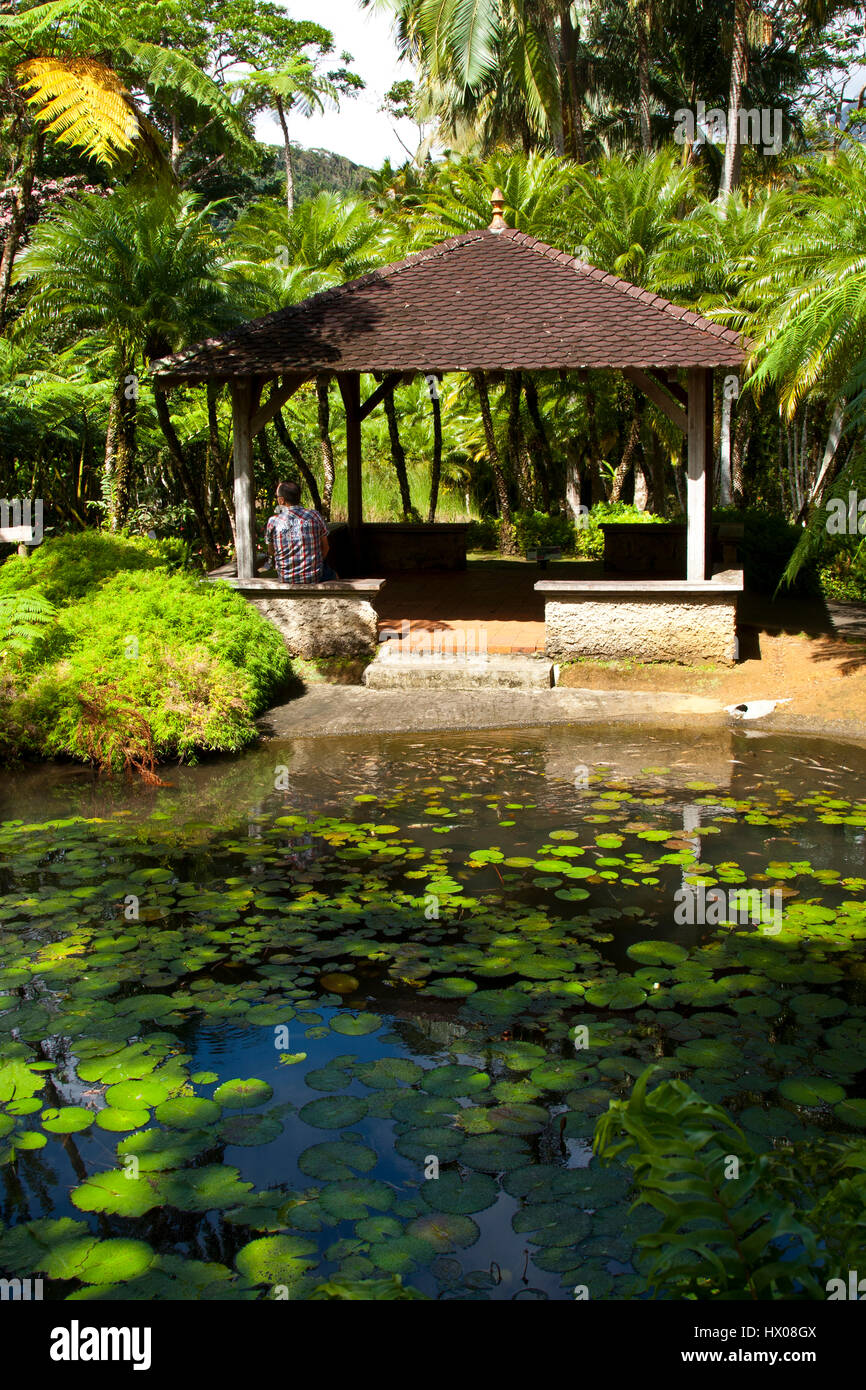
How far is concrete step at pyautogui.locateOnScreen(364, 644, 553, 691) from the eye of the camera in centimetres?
1117

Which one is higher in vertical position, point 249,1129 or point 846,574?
point 846,574

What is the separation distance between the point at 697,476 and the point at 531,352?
Answer: 2037mm

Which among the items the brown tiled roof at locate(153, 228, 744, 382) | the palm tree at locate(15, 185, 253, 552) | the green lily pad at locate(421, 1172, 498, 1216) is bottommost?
the green lily pad at locate(421, 1172, 498, 1216)

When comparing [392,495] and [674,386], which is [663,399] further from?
[392,495]

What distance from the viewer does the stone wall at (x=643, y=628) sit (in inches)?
452

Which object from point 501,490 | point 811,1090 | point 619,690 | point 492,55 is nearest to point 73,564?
point 619,690

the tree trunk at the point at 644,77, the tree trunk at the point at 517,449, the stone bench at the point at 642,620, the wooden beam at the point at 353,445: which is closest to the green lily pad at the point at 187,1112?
the stone bench at the point at 642,620

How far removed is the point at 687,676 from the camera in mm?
11305

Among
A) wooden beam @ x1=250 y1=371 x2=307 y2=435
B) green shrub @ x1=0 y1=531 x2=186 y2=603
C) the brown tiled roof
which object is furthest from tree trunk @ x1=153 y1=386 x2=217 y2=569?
green shrub @ x1=0 y1=531 x2=186 y2=603

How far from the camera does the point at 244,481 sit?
12.5 metres

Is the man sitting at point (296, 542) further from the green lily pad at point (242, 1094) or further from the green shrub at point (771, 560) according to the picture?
the green lily pad at point (242, 1094)

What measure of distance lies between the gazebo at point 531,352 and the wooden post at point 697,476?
1 centimetres

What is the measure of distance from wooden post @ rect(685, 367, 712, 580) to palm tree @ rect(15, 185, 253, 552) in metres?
5.86

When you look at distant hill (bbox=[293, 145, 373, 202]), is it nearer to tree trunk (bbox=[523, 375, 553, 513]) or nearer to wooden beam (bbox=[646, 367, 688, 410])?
tree trunk (bbox=[523, 375, 553, 513])
